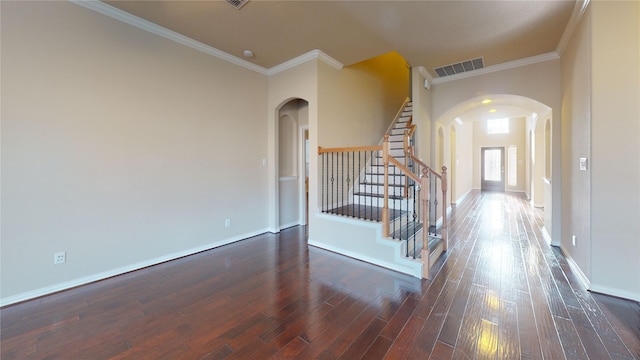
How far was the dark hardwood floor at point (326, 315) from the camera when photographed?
5.74 feet

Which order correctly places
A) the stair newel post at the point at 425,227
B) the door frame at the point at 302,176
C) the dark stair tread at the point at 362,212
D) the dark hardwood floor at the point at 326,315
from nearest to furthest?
the dark hardwood floor at the point at 326,315 → the stair newel post at the point at 425,227 → the dark stair tread at the point at 362,212 → the door frame at the point at 302,176

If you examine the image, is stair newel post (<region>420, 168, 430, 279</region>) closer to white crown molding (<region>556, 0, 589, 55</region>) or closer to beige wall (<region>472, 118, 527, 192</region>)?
white crown molding (<region>556, 0, 589, 55</region>)

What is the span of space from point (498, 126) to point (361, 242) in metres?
11.0

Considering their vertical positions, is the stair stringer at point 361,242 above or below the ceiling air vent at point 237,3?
below

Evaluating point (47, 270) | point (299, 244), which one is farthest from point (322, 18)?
point (47, 270)

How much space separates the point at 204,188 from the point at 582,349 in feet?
13.8

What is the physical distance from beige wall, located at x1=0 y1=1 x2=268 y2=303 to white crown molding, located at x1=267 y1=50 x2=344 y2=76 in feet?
2.32

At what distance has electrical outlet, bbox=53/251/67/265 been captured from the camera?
8.29ft

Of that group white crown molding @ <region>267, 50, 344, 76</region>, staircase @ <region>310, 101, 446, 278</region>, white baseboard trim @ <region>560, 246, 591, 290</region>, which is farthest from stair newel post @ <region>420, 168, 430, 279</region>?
white crown molding @ <region>267, 50, 344, 76</region>

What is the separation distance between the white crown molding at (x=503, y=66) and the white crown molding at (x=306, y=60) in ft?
7.07

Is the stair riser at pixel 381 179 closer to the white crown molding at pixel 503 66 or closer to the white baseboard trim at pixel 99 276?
the white crown molding at pixel 503 66

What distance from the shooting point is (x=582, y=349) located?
173cm

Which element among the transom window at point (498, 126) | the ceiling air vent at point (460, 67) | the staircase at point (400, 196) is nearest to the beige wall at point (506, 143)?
the transom window at point (498, 126)

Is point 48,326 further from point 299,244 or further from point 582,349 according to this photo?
point 582,349
